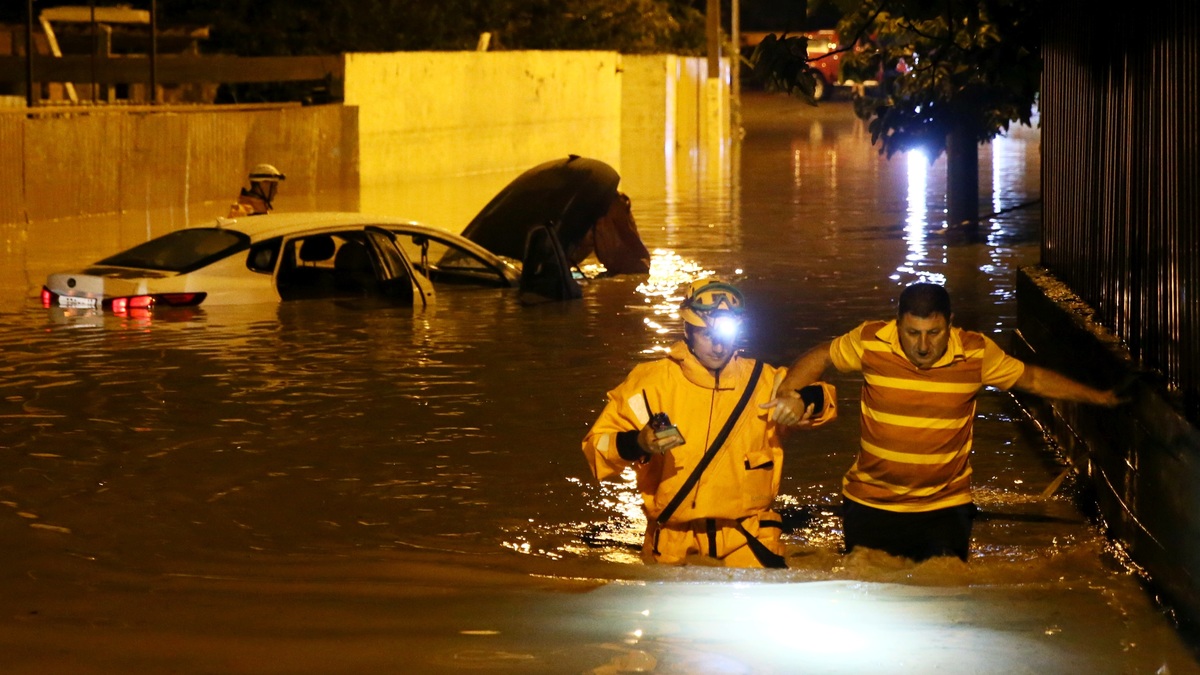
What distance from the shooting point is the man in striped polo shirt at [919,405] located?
6.63 metres

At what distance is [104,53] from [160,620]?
88.8 ft

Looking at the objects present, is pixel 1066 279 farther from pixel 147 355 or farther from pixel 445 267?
pixel 445 267

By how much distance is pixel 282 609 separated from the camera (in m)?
6.34

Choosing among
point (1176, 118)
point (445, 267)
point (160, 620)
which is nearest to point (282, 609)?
point (160, 620)

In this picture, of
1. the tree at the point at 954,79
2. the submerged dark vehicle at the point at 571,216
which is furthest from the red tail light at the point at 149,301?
the tree at the point at 954,79

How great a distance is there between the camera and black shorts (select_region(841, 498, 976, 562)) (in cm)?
682

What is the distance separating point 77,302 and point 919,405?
10141mm

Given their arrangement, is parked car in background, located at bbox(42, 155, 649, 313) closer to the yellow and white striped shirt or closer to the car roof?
the car roof

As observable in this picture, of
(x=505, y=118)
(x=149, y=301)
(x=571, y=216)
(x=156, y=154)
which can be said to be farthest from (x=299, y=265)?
(x=505, y=118)

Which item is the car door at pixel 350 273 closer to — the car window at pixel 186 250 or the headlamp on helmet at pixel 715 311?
the car window at pixel 186 250

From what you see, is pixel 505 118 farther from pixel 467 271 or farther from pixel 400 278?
pixel 400 278

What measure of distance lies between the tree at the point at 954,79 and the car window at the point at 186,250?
5106 mm

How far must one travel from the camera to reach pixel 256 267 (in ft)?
49.5

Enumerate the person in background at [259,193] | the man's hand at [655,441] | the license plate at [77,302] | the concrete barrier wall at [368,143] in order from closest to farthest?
the man's hand at [655,441] → the license plate at [77,302] → the person in background at [259,193] → the concrete barrier wall at [368,143]
